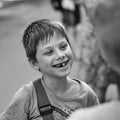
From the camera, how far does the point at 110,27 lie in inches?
52.1

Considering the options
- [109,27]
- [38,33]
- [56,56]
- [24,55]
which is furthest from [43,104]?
[24,55]

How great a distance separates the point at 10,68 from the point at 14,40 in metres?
3.08

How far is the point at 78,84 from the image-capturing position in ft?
10.1

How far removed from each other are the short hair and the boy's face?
3cm

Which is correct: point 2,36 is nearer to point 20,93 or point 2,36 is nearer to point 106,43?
point 20,93

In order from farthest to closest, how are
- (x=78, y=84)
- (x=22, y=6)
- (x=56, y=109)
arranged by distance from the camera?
(x=22, y=6), (x=78, y=84), (x=56, y=109)

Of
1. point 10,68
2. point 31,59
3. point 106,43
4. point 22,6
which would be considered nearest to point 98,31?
point 106,43

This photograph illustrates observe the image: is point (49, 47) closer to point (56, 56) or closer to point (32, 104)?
point (56, 56)

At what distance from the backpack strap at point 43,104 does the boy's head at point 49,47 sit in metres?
0.12

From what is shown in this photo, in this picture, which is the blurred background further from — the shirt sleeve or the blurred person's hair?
the shirt sleeve

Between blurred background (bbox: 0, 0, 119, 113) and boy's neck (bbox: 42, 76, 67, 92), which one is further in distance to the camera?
blurred background (bbox: 0, 0, 119, 113)

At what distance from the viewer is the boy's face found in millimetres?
2891

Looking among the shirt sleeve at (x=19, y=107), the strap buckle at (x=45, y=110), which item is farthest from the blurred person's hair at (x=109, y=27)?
the shirt sleeve at (x=19, y=107)

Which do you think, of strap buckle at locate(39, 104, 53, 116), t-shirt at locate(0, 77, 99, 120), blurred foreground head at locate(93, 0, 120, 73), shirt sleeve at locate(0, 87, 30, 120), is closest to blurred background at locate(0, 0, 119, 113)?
blurred foreground head at locate(93, 0, 120, 73)
